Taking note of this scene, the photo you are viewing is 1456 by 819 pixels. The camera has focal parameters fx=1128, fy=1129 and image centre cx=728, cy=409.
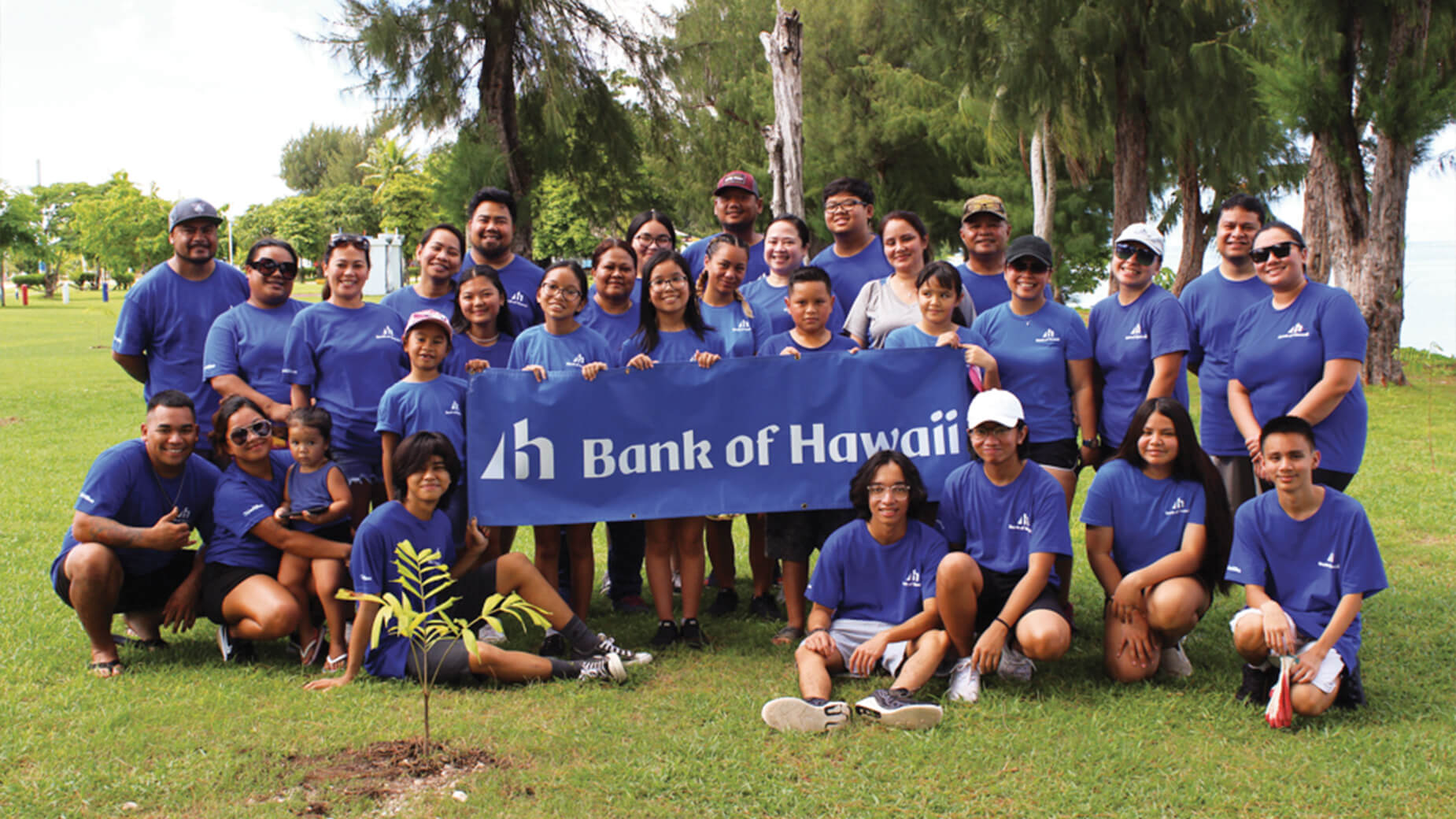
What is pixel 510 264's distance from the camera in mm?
6562

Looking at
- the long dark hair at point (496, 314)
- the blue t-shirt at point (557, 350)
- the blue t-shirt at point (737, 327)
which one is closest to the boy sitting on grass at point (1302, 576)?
the blue t-shirt at point (737, 327)

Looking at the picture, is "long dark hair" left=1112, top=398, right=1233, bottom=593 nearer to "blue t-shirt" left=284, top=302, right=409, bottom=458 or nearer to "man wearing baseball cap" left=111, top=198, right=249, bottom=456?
"blue t-shirt" left=284, top=302, right=409, bottom=458

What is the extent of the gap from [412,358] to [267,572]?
125 centimetres

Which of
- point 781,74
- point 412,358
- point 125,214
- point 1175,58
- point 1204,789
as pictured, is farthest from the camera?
point 125,214

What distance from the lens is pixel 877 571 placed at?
508 cm

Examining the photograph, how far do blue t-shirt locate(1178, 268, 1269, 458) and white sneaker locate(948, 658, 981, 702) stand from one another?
169cm

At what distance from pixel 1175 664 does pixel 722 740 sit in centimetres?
214

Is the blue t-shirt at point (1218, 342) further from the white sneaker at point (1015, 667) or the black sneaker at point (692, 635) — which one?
the black sneaker at point (692, 635)

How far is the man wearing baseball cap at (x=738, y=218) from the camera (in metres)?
6.85

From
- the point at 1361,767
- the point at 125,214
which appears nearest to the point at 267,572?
the point at 1361,767

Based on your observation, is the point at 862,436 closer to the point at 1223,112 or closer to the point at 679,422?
the point at 679,422

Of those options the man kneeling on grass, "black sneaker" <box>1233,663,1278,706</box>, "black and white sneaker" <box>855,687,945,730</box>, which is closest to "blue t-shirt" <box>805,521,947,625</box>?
the man kneeling on grass

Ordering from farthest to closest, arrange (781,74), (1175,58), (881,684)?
(1175,58) → (781,74) → (881,684)

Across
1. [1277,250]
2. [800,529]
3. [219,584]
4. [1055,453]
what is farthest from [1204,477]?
[219,584]
